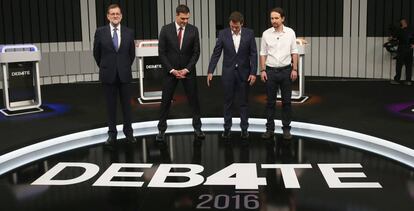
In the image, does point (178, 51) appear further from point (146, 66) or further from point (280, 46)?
point (146, 66)

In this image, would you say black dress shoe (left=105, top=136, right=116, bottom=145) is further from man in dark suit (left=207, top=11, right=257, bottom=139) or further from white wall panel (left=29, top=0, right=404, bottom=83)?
white wall panel (left=29, top=0, right=404, bottom=83)

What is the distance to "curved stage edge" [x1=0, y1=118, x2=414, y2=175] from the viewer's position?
14.1ft

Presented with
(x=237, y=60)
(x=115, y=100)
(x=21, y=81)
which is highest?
(x=237, y=60)

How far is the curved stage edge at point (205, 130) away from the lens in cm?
430

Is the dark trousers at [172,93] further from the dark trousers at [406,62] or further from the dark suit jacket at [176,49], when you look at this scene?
the dark trousers at [406,62]

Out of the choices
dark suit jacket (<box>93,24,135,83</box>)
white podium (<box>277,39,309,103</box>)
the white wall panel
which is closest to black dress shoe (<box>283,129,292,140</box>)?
dark suit jacket (<box>93,24,135,83</box>)

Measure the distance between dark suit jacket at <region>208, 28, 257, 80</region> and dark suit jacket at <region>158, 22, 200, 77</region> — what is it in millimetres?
233

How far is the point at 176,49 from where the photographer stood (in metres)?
4.67

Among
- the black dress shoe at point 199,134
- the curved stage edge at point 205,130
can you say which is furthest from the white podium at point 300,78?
the black dress shoe at point 199,134

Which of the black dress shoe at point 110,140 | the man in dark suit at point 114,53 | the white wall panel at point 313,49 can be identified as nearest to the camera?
the man in dark suit at point 114,53

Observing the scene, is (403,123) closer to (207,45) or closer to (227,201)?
(227,201)

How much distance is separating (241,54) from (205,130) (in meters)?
1.07

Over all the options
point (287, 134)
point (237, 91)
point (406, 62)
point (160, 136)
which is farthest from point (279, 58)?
point (406, 62)

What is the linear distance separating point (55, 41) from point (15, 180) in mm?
6067
